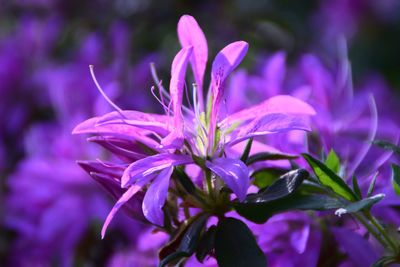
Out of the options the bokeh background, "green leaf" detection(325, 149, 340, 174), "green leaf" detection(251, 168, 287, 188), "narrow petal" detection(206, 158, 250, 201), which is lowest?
the bokeh background

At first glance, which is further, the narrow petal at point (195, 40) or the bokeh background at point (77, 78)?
the bokeh background at point (77, 78)

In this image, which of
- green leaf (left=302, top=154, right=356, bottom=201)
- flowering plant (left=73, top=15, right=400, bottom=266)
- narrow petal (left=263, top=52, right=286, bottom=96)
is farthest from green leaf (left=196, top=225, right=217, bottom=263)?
narrow petal (left=263, top=52, right=286, bottom=96)

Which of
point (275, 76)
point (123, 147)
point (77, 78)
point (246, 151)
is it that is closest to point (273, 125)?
point (246, 151)

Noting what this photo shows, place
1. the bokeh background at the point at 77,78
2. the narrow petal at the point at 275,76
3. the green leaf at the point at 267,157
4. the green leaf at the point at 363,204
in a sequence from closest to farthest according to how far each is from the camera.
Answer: the green leaf at the point at 363,204 → the green leaf at the point at 267,157 → the narrow petal at the point at 275,76 → the bokeh background at the point at 77,78

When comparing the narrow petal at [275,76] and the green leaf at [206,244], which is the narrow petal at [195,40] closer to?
the green leaf at [206,244]

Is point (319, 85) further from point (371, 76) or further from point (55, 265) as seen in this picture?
point (371, 76)

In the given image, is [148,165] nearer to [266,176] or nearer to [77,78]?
[266,176]

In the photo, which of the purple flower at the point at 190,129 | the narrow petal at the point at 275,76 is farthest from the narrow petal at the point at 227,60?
the narrow petal at the point at 275,76

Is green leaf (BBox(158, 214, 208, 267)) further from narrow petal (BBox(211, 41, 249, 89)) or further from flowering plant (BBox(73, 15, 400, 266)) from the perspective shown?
narrow petal (BBox(211, 41, 249, 89))
